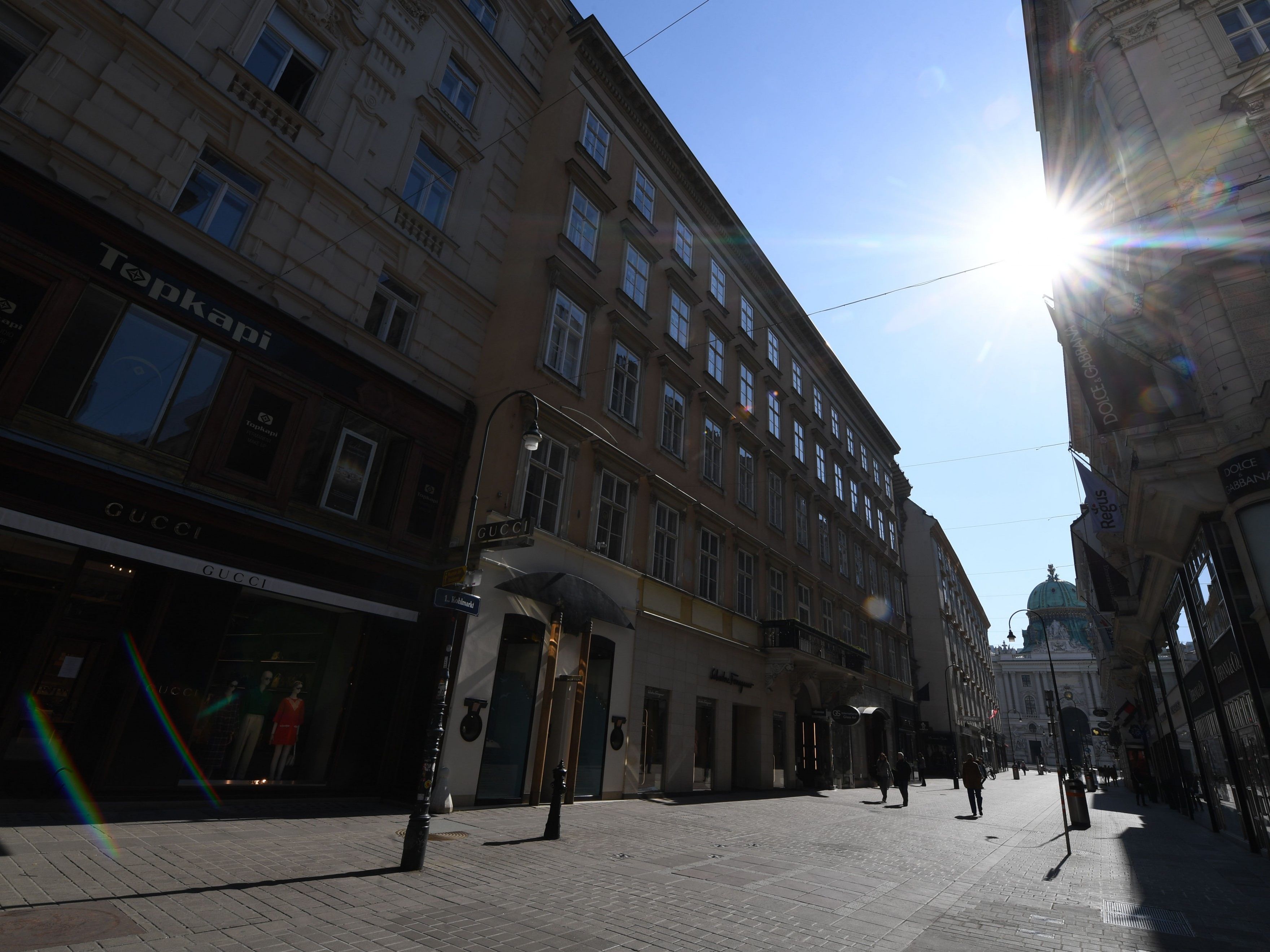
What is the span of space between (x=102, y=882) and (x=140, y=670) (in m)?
4.78

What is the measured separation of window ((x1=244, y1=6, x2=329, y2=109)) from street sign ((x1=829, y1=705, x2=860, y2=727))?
89.3 feet

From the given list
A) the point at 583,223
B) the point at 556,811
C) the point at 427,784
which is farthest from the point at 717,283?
the point at 427,784

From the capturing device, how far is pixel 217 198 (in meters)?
12.0

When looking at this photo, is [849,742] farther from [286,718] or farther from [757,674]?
[286,718]

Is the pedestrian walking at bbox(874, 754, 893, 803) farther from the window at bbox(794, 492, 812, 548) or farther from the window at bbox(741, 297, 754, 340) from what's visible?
the window at bbox(741, 297, 754, 340)

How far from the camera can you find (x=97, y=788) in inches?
357

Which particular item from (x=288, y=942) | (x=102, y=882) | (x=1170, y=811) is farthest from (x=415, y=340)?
(x=1170, y=811)

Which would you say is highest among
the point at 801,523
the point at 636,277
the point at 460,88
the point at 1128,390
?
the point at 460,88

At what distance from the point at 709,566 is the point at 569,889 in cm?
1525

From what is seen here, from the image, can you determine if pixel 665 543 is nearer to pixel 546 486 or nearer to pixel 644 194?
pixel 546 486

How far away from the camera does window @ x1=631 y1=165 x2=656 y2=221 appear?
2266cm

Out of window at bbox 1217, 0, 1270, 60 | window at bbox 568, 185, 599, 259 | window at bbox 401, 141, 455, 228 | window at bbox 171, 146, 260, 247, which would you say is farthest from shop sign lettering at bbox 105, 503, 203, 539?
window at bbox 1217, 0, 1270, 60

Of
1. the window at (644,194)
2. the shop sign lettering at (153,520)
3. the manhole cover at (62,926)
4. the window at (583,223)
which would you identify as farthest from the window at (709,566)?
the manhole cover at (62,926)

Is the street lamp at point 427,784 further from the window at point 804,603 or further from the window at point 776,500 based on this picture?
the window at point 804,603
